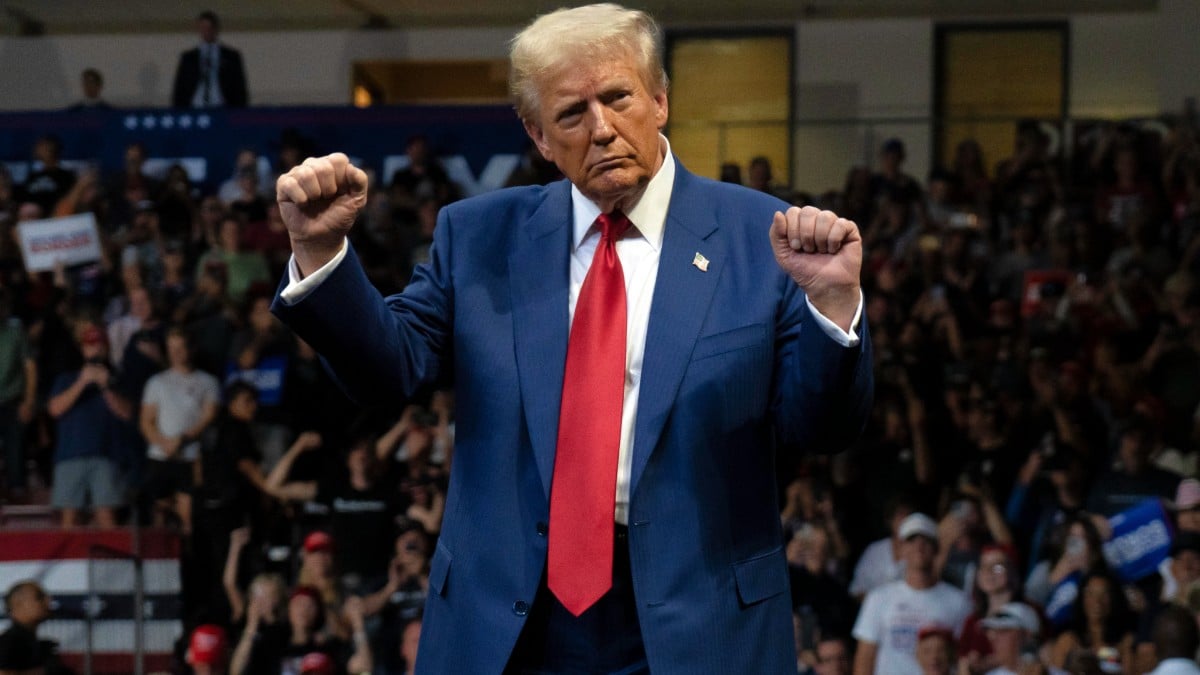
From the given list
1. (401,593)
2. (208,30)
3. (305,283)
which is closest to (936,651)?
(401,593)

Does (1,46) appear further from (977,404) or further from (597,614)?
(597,614)

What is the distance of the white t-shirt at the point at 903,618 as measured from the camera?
332 inches

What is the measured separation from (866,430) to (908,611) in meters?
1.80

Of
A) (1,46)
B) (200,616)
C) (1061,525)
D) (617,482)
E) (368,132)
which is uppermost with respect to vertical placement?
(1,46)

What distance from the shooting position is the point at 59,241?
39.9ft

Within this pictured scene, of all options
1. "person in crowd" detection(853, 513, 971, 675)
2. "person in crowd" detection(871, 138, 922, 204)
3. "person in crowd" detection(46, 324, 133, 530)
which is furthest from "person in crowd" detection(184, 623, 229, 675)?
"person in crowd" detection(871, 138, 922, 204)

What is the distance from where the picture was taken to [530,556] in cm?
Answer: 259

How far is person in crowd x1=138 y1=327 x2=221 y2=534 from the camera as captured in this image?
33.5ft

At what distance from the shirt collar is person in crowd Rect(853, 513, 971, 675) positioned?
598cm

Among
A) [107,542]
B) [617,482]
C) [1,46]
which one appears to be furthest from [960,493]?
[1,46]

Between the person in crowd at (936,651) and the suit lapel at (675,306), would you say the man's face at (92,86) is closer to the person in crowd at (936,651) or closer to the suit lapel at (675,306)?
the person in crowd at (936,651)

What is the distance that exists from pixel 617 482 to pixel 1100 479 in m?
7.02

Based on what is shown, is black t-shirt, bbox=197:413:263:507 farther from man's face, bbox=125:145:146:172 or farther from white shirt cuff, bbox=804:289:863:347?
white shirt cuff, bbox=804:289:863:347

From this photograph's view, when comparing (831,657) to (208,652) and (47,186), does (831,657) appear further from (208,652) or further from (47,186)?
(47,186)
